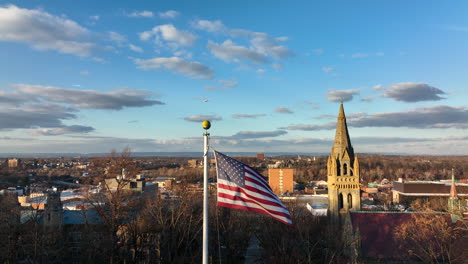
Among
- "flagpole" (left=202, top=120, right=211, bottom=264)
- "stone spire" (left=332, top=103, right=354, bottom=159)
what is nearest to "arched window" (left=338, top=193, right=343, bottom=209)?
"stone spire" (left=332, top=103, right=354, bottom=159)

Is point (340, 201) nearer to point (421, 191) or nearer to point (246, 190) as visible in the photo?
point (246, 190)

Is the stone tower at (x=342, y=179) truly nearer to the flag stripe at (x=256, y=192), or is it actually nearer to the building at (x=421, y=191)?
the flag stripe at (x=256, y=192)

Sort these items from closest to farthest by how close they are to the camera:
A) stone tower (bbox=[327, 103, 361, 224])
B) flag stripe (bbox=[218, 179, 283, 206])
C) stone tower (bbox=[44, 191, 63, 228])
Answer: flag stripe (bbox=[218, 179, 283, 206]), stone tower (bbox=[327, 103, 361, 224]), stone tower (bbox=[44, 191, 63, 228])

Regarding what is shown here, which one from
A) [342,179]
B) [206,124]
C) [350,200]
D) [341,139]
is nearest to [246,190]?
[206,124]

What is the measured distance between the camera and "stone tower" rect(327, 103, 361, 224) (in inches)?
1521

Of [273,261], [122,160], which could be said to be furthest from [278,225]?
[122,160]

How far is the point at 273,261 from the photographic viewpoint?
3069 cm

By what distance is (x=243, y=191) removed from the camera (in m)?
13.1

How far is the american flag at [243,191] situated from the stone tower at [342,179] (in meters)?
27.0

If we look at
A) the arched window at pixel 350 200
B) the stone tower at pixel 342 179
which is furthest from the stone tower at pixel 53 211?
the arched window at pixel 350 200

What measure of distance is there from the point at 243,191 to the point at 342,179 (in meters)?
28.3

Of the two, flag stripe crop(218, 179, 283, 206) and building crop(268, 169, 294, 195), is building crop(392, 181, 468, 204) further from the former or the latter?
flag stripe crop(218, 179, 283, 206)

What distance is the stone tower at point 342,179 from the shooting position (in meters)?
38.6

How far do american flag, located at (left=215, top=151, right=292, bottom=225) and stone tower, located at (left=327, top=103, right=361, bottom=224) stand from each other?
2699 centimetres
